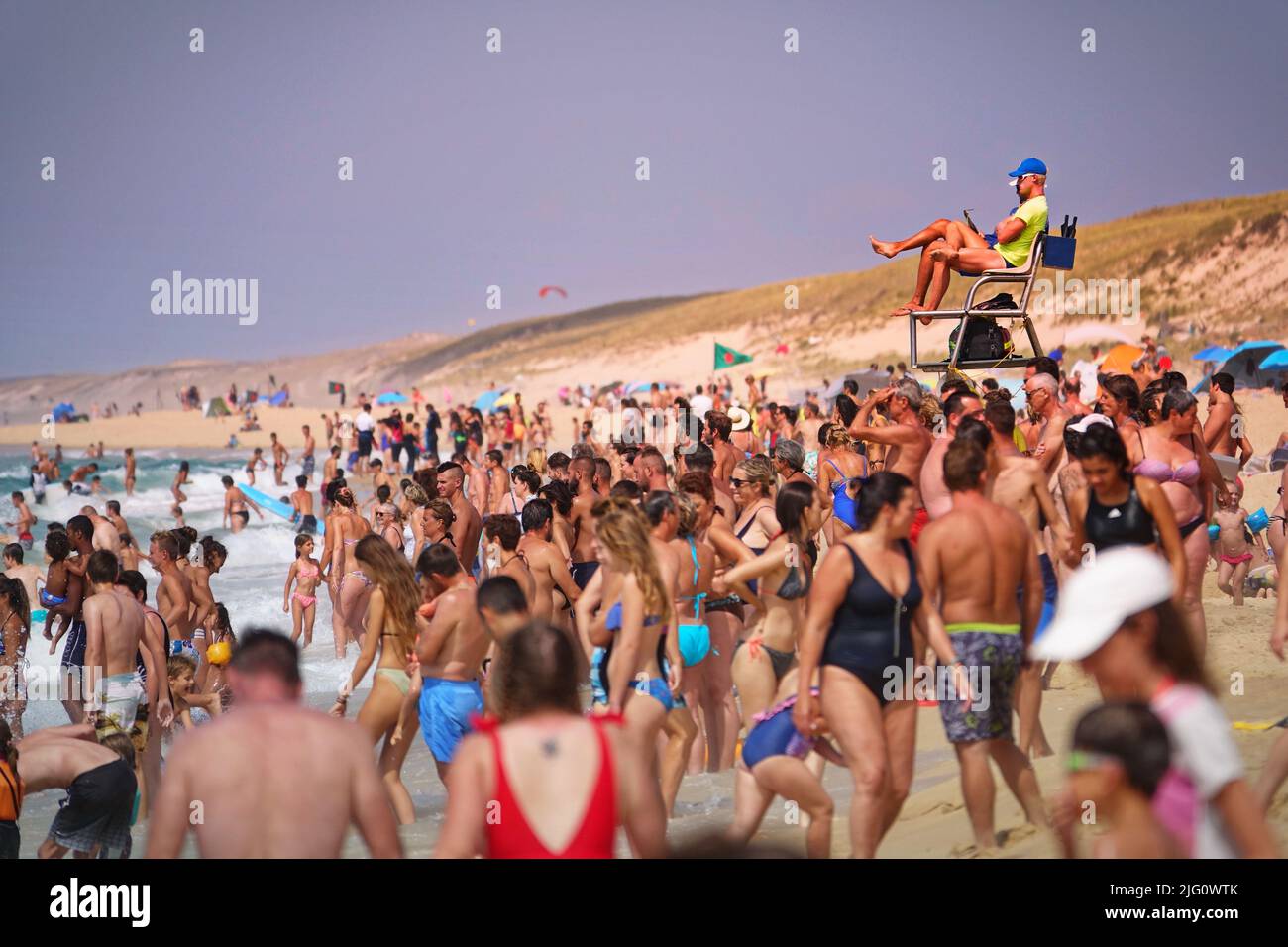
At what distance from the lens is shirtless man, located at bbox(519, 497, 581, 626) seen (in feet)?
24.5

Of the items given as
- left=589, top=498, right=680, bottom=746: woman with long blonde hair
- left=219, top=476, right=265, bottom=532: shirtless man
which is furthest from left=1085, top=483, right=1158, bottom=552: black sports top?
left=219, top=476, right=265, bottom=532: shirtless man

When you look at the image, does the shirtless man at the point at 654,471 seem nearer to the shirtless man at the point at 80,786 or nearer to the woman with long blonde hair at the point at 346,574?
the shirtless man at the point at 80,786

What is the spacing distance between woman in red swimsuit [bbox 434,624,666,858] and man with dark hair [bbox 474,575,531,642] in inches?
61.6

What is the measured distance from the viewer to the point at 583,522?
879 centimetres

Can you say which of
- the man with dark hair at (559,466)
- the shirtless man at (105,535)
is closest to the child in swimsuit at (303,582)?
the shirtless man at (105,535)

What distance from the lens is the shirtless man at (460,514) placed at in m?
9.70

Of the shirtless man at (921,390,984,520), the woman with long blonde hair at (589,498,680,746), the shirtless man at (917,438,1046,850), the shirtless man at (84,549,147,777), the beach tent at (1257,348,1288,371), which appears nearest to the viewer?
the shirtless man at (917,438,1046,850)

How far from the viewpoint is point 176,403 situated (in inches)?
5399

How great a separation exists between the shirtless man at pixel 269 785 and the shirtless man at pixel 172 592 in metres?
5.73

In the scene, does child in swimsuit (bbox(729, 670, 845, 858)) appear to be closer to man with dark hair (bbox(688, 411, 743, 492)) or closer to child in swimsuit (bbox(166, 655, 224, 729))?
child in swimsuit (bbox(166, 655, 224, 729))
